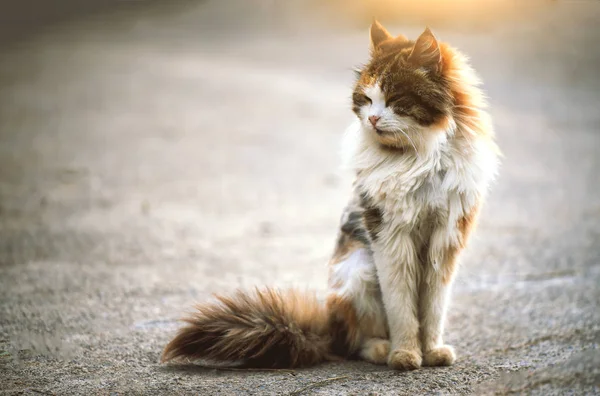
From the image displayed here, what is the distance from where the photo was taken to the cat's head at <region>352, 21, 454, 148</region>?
2898 mm

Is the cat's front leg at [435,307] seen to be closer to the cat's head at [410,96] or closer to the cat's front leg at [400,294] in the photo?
the cat's front leg at [400,294]

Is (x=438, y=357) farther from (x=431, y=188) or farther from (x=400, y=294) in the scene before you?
(x=431, y=188)

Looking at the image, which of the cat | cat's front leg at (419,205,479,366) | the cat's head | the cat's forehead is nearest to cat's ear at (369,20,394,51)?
the cat

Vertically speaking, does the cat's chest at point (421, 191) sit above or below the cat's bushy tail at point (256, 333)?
above

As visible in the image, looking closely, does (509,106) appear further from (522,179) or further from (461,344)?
(461,344)

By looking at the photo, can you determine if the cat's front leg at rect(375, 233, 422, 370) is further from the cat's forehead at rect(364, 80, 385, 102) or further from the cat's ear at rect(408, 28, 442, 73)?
the cat's ear at rect(408, 28, 442, 73)

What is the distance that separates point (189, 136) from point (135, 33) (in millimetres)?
5527

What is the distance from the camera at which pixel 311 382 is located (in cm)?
291

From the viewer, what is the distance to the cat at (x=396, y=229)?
294 cm

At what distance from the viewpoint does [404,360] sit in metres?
3.02

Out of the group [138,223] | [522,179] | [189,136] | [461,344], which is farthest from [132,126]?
[461,344]

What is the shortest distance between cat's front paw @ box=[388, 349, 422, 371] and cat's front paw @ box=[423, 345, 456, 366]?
94 millimetres

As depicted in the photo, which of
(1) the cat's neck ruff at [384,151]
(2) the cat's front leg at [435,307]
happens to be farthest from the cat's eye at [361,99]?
(2) the cat's front leg at [435,307]

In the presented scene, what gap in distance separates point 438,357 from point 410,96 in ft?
3.93
